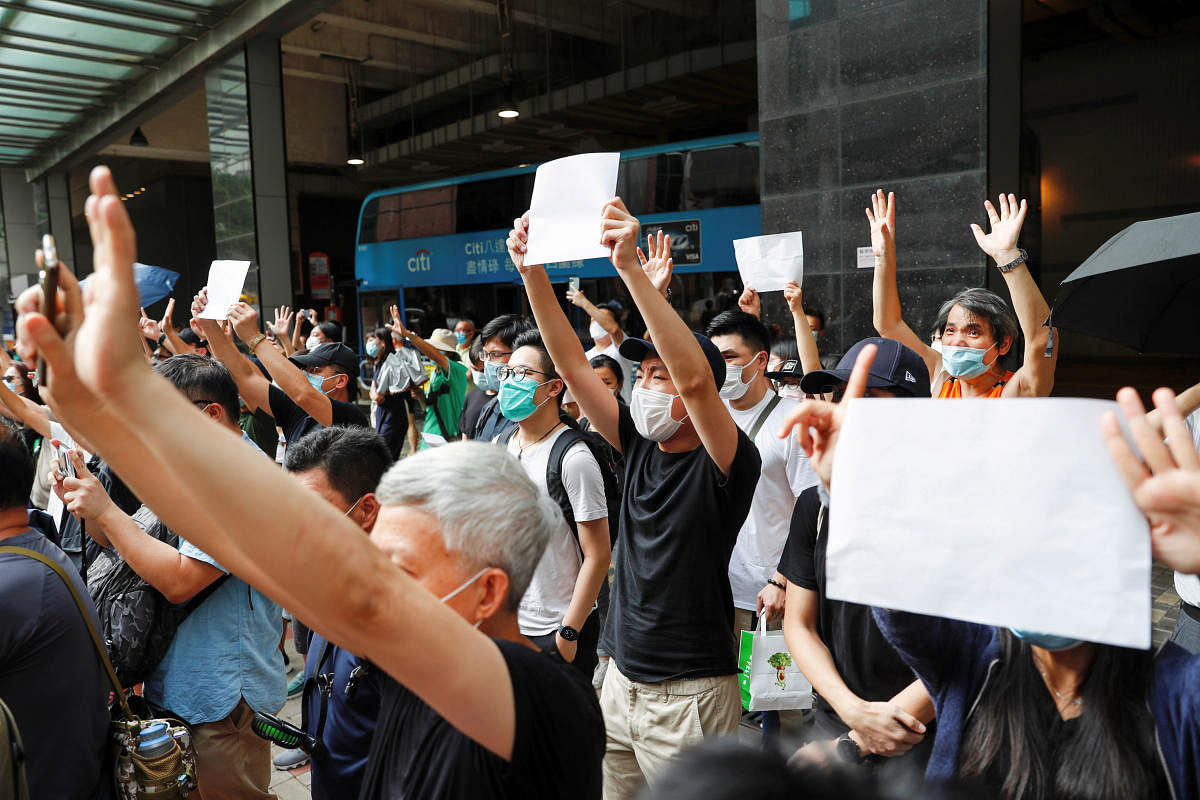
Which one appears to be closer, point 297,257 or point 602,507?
point 602,507

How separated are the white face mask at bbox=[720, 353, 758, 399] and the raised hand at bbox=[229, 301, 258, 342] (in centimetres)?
215

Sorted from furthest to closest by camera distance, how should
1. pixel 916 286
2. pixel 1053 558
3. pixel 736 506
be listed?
pixel 916 286 < pixel 736 506 < pixel 1053 558

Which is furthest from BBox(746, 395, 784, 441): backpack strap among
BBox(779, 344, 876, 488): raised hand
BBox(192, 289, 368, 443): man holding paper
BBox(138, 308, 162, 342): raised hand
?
BBox(138, 308, 162, 342): raised hand

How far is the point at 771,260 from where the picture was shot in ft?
14.9

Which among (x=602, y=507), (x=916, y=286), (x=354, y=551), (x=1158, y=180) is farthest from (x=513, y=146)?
(x=354, y=551)

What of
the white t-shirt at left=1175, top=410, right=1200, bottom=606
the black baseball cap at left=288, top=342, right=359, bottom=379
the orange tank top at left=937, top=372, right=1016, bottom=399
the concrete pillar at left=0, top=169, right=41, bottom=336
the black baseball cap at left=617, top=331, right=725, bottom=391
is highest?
the concrete pillar at left=0, top=169, right=41, bottom=336

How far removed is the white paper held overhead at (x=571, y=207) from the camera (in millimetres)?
2240

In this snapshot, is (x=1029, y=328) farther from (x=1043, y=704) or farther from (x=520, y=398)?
(x=1043, y=704)

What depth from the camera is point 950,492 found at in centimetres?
102

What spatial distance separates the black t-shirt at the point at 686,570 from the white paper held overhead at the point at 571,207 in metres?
0.73

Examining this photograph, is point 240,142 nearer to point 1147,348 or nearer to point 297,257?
point 297,257

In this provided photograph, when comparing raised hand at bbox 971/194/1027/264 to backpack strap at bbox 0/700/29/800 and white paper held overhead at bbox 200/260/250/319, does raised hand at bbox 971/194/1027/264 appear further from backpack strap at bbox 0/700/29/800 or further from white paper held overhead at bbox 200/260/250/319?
backpack strap at bbox 0/700/29/800

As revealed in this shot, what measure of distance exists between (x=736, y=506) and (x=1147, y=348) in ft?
4.47

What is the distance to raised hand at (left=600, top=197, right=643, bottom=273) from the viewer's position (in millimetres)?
2119
